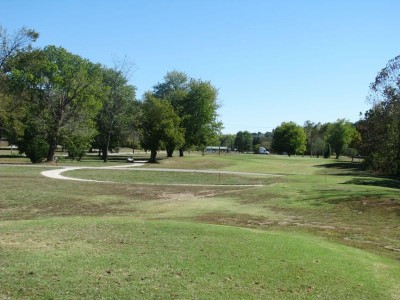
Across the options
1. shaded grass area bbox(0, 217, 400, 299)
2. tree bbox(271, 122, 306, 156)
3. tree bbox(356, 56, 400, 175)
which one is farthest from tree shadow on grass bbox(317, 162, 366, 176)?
tree bbox(271, 122, 306, 156)

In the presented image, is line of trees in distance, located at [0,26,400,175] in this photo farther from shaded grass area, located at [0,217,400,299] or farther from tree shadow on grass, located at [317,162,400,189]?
shaded grass area, located at [0,217,400,299]

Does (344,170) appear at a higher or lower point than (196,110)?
lower

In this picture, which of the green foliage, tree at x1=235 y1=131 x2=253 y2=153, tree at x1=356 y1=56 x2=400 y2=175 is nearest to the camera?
tree at x1=356 y1=56 x2=400 y2=175

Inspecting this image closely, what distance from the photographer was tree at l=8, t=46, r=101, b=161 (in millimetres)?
53812

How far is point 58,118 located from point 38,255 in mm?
49372

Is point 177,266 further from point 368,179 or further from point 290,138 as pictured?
point 290,138

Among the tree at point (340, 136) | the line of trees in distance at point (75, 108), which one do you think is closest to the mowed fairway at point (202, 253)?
the line of trees in distance at point (75, 108)

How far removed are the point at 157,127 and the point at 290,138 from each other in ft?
253

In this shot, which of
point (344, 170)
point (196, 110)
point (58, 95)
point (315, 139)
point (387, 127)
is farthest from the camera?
point (315, 139)

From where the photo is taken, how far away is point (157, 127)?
64.1 meters

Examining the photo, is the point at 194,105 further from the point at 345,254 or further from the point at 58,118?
the point at 345,254

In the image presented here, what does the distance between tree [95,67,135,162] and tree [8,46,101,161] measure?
31.2ft

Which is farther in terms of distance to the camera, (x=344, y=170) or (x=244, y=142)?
(x=244, y=142)

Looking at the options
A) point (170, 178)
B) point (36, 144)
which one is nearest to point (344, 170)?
point (170, 178)
